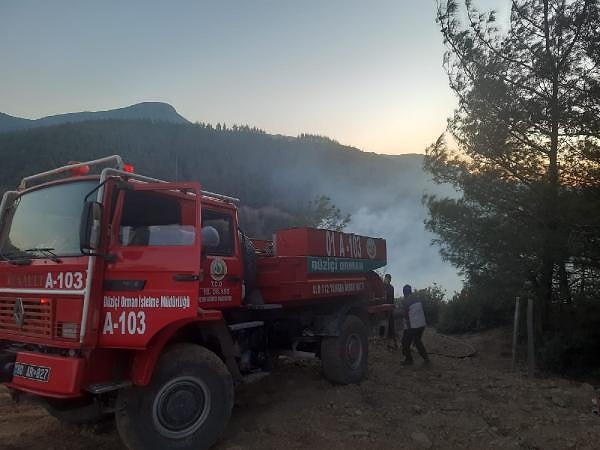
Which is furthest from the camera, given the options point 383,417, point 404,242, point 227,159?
point 227,159

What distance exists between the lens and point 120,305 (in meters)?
4.12

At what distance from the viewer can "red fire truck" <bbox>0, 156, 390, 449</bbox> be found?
4.05 meters

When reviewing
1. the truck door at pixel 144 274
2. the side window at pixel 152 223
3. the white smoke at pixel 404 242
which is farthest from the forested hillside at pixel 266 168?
the truck door at pixel 144 274

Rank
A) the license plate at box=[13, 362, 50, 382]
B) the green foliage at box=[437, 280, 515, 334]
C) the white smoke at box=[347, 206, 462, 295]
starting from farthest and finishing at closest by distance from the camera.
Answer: the white smoke at box=[347, 206, 462, 295] < the green foliage at box=[437, 280, 515, 334] < the license plate at box=[13, 362, 50, 382]

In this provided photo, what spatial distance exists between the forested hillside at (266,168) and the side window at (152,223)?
63.2 feet

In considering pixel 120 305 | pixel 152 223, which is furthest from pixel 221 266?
pixel 120 305

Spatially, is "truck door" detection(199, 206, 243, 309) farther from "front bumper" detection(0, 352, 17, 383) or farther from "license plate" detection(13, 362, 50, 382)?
"front bumper" detection(0, 352, 17, 383)

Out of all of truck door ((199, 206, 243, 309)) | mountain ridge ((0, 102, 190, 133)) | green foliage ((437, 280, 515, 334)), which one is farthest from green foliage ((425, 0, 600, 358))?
mountain ridge ((0, 102, 190, 133))

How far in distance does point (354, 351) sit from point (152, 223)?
387cm

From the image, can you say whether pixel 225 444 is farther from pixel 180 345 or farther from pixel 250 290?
pixel 250 290

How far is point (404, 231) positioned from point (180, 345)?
131 ft

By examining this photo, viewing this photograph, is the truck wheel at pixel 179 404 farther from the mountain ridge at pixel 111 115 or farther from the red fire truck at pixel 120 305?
the mountain ridge at pixel 111 115

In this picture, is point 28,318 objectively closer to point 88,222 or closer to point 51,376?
point 51,376

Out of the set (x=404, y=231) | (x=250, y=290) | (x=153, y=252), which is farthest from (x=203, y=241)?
(x=404, y=231)
